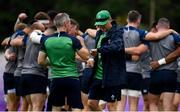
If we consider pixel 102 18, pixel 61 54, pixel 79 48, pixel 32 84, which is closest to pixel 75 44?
pixel 79 48

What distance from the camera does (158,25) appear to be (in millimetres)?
16641

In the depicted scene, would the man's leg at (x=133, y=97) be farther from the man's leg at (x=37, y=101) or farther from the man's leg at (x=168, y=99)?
the man's leg at (x=37, y=101)

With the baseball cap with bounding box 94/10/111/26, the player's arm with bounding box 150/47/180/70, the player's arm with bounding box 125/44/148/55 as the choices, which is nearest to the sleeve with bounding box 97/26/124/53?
the baseball cap with bounding box 94/10/111/26

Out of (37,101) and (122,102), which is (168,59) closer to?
(122,102)

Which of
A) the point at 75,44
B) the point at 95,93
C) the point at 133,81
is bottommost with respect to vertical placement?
the point at 95,93

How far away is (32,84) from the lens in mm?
16188

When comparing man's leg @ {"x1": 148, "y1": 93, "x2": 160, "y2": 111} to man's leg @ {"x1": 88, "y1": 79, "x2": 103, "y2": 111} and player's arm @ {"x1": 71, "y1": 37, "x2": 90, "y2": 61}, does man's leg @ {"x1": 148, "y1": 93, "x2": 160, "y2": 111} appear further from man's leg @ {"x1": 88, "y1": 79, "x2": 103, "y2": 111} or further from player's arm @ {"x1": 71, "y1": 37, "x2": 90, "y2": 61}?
player's arm @ {"x1": 71, "y1": 37, "x2": 90, "y2": 61}

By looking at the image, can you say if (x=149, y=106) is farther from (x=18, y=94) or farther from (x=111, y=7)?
(x=111, y=7)

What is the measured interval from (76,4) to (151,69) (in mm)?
41573

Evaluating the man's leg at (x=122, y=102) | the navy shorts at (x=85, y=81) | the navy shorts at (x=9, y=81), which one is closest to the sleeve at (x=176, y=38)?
the man's leg at (x=122, y=102)

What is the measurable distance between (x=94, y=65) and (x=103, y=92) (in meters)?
0.51

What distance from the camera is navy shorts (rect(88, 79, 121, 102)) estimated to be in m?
15.3

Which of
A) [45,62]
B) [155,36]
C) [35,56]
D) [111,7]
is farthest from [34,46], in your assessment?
[111,7]

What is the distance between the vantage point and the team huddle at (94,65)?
48.2 ft
